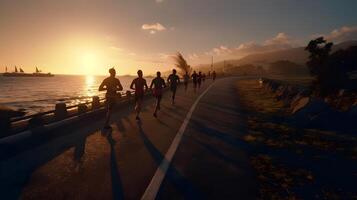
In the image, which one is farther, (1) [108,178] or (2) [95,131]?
(2) [95,131]

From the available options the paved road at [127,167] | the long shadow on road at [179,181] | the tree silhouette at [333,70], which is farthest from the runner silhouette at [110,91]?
the tree silhouette at [333,70]

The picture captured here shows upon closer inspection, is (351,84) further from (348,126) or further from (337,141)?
(337,141)

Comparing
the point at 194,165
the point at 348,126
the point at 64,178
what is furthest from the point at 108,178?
the point at 348,126

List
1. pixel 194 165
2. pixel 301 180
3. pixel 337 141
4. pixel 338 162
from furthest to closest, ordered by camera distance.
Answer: pixel 337 141, pixel 338 162, pixel 194 165, pixel 301 180

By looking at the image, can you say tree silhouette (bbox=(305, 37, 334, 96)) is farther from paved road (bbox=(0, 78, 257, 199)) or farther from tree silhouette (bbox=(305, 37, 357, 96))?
paved road (bbox=(0, 78, 257, 199))

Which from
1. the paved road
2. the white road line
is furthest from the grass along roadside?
the white road line

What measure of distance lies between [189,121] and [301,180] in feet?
24.2

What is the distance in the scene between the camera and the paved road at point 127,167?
4988 millimetres

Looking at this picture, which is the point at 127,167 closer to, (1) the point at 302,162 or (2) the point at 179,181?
(2) the point at 179,181

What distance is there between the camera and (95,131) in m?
10.5

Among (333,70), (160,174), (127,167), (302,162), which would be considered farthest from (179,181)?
(333,70)

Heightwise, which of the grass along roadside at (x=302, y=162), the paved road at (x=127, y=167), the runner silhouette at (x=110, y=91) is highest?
the runner silhouette at (x=110, y=91)

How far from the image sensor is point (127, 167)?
6.30 meters

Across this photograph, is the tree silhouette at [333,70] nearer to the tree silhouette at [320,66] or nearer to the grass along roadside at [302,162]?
the tree silhouette at [320,66]
